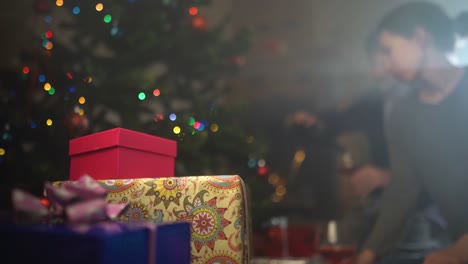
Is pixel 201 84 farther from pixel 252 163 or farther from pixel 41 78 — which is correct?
pixel 41 78

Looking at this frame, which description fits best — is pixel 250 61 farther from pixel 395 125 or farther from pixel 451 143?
pixel 451 143

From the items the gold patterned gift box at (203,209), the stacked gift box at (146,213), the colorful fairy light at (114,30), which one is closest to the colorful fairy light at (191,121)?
the stacked gift box at (146,213)

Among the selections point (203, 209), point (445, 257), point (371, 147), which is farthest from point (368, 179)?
point (203, 209)

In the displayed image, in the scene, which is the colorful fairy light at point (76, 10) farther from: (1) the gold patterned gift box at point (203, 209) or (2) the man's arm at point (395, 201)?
(2) the man's arm at point (395, 201)

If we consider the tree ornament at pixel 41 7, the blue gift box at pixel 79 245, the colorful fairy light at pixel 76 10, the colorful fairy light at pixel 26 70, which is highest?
the tree ornament at pixel 41 7

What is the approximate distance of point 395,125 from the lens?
175 cm

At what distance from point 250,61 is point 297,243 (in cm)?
95

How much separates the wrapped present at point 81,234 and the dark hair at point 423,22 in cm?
143

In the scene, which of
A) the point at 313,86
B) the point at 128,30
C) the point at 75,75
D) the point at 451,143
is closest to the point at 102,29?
the point at 128,30

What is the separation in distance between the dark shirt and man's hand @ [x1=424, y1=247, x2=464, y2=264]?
6cm

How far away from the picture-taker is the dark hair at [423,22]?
5.48 feet

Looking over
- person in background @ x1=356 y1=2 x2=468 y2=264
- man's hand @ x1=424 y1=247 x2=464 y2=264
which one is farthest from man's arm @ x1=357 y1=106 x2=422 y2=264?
man's hand @ x1=424 y1=247 x2=464 y2=264

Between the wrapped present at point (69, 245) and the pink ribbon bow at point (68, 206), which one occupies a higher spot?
the pink ribbon bow at point (68, 206)

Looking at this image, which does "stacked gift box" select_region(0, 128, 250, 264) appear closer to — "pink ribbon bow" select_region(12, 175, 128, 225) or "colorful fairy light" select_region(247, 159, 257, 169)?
"pink ribbon bow" select_region(12, 175, 128, 225)
